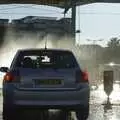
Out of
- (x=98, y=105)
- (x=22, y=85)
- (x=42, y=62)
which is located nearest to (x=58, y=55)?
(x=42, y=62)

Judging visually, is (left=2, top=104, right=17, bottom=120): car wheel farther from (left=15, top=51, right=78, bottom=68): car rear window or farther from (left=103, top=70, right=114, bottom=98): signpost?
(left=103, top=70, right=114, bottom=98): signpost

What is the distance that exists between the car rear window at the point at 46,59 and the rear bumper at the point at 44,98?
65 cm

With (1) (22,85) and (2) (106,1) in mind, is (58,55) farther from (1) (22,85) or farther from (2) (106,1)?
(2) (106,1)

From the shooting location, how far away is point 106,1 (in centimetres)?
3572

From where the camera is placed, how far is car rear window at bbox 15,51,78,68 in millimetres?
12008

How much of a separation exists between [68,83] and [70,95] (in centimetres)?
26

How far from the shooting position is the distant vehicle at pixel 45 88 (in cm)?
1162

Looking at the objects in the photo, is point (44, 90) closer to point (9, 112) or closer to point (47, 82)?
point (47, 82)

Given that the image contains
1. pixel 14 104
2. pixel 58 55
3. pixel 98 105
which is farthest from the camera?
pixel 98 105

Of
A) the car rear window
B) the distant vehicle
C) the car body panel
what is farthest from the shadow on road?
the car rear window

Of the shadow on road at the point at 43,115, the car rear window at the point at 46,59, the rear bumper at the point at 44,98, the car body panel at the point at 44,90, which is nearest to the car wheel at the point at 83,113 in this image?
the car body panel at the point at 44,90

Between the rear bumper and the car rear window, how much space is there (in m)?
0.65

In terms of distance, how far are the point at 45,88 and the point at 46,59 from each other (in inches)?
41.2

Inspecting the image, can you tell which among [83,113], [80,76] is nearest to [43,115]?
[83,113]
